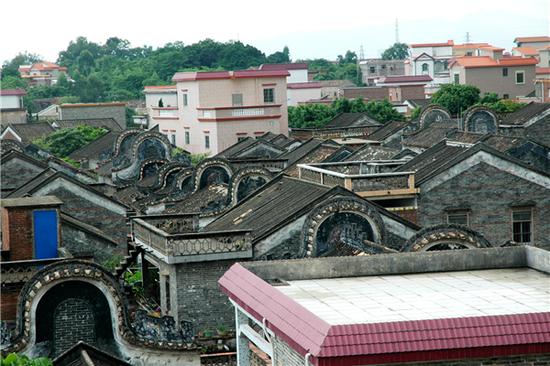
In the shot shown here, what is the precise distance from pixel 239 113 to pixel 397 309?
2413 inches

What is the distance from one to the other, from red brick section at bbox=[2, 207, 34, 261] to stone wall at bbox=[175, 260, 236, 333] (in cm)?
436

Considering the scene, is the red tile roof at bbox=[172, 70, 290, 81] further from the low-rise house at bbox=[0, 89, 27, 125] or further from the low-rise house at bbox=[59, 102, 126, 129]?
the low-rise house at bbox=[59, 102, 126, 129]

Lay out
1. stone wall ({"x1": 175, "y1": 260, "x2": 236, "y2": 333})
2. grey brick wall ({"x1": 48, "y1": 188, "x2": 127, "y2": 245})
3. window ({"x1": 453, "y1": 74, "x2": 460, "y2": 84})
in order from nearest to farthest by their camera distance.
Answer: stone wall ({"x1": 175, "y1": 260, "x2": 236, "y2": 333})
grey brick wall ({"x1": 48, "y1": 188, "x2": 127, "y2": 245})
window ({"x1": 453, "y1": 74, "x2": 460, "y2": 84})

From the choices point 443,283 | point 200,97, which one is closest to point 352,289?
point 443,283

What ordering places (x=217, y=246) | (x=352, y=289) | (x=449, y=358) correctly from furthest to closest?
1. (x=217, y=246)
2. (x=352, y=289)
3. (x=449, y=358)

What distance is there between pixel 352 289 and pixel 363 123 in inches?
2636

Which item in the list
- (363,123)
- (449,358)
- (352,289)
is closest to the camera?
(449,358)

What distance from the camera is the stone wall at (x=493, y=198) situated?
124ft

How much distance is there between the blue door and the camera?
32.7 meters

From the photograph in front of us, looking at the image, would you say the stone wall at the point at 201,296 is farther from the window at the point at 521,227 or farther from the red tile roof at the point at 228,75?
the red tile roof at the point at 228,75

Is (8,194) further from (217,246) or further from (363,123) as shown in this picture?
(363,123)

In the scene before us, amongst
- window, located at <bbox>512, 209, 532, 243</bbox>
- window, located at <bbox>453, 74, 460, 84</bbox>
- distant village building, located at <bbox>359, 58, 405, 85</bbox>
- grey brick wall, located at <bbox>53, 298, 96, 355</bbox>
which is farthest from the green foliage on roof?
distant village building, located at <bbox>359, 58, 405, 85</bbox>

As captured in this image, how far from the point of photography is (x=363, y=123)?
83438mm

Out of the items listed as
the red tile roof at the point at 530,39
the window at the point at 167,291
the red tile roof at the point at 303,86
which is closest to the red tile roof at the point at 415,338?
the window at the point at 167,291
